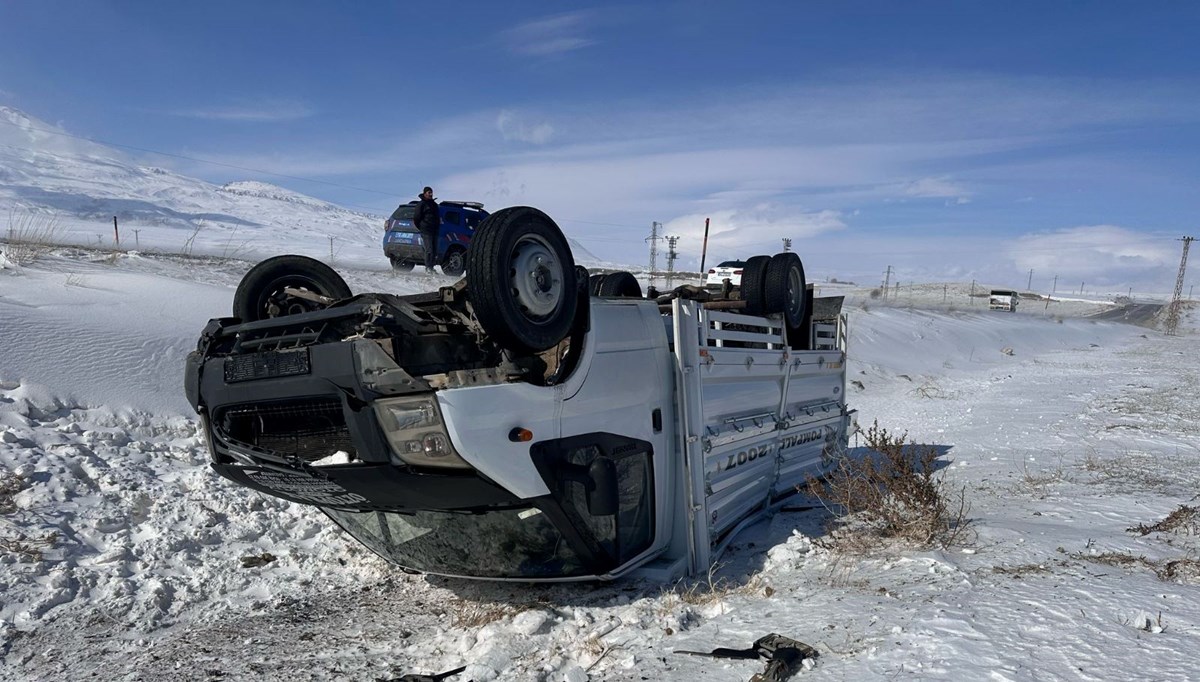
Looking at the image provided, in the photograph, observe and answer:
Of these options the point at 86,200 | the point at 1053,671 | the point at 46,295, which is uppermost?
the point at 86,200

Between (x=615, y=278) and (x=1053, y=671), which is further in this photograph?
(x=615, y=278)

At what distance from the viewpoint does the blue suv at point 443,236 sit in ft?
53.1

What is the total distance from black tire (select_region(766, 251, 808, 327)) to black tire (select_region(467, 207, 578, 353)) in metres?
2.63

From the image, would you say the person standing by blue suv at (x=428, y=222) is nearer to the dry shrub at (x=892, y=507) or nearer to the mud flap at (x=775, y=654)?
the dry shrub at (x=892, y=507)

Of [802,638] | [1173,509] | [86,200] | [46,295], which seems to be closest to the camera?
[802,638]

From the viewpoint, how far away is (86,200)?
7162 cm

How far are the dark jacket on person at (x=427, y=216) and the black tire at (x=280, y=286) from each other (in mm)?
8804

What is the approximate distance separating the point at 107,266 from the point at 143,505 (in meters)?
7.20

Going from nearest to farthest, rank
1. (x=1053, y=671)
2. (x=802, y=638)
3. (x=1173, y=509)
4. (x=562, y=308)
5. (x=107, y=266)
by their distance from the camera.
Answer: (x=1053, y=671) < (x=802, y=638) < (x=562, y=308) < (x=1173, y=509) < (x=107, y=266)

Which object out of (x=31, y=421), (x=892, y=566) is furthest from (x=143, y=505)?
(x=892, y=566)

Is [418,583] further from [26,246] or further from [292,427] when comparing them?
[26,246]

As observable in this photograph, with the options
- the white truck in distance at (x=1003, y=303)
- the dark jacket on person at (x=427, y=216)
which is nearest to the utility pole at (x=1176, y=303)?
the white truck in distance at (x=1003, y=303)

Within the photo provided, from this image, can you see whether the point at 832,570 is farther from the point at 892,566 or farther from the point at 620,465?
the point at 620,465

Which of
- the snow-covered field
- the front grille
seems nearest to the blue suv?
the snow-covered field
